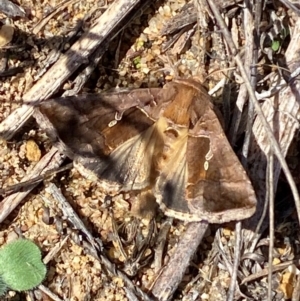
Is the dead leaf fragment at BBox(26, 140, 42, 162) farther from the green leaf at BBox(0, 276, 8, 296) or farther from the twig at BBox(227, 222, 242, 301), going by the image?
the twig at BBox(227, 222, 242, 301)

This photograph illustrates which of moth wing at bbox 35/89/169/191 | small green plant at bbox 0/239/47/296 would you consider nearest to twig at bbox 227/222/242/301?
moth wing at bbox 35/89/169/191

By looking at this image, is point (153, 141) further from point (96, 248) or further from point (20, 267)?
point (20, 267)

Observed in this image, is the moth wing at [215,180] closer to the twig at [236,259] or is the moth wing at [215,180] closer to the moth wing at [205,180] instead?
the moth wing at [205,180]

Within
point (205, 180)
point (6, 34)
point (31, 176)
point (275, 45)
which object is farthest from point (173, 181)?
point (6, 34)

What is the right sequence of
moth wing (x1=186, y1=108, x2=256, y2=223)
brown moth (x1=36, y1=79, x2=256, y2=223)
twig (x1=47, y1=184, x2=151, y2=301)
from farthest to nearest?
twig (x1=47, y1=184, x2=151, y2=301) → brown moth (x1=36, y1=79, x2=256, y2=223) → moth wing (x1=186, y1=108, x2=256, y2=223)

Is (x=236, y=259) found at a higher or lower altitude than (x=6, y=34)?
lower

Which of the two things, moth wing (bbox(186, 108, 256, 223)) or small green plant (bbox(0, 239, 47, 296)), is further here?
small green plant (bbox(0, 239, 47, 296))
